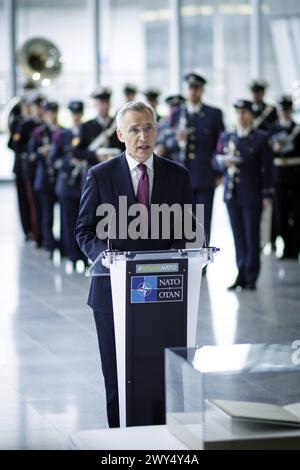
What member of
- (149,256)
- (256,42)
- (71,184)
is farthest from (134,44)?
(149,256)

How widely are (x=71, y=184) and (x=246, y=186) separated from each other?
2.26 meters

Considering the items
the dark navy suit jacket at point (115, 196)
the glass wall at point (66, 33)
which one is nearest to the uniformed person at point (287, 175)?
the glass wall at point (66, 33)

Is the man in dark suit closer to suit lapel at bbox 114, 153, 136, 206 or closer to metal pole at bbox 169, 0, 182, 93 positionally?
suit lapel at bbox 114, 153, 136, 206

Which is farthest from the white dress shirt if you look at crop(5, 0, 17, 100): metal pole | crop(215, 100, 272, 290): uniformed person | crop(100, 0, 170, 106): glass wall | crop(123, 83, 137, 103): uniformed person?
crop(100, 0, 170, 106): glass wall

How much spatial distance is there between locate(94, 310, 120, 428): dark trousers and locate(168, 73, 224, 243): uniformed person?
5950mm

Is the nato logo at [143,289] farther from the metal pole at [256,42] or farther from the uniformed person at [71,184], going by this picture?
the metal pole at [256,42]

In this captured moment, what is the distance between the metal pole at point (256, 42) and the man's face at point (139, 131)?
1254 centimetres

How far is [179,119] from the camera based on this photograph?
35.6 feet

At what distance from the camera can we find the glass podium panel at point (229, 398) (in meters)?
3.32

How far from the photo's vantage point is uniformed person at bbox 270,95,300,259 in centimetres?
1166

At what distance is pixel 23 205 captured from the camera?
13.9 metres

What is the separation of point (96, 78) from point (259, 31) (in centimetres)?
247
